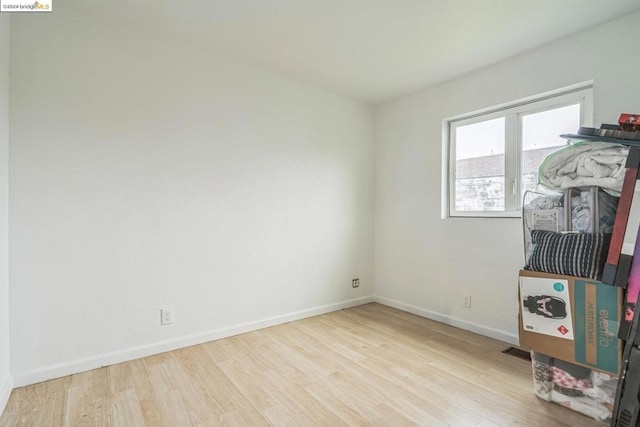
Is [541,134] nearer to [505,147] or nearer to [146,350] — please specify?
[505,147]

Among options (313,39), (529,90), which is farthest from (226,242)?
(529,90)

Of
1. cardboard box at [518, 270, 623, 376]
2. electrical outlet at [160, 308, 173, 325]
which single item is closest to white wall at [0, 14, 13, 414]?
electrical outlet at [160, 308, 173, 325]

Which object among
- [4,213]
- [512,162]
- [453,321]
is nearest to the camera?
[4,213]

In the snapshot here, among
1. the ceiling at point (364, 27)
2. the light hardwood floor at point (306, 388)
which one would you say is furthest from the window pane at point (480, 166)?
the light hardwood floor at point (306, 388)

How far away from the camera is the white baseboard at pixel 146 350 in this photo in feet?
6.46

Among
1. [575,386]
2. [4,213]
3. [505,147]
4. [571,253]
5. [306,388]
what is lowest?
[306,388]

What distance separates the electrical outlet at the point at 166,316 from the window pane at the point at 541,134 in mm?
3060

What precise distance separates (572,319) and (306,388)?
5.10 ft

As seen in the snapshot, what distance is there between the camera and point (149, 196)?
93.0 inches

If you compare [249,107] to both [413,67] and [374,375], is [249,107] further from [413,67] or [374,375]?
[374,375]

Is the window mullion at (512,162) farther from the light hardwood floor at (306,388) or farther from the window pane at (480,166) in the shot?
the light hardwood floor at (306,388)

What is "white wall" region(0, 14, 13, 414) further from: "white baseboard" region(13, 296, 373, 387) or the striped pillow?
the striped pillow

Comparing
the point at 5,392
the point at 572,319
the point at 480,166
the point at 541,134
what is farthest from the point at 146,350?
the point at 541,134

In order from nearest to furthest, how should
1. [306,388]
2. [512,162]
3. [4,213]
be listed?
[4,213]
[306,388]
[512,162]
